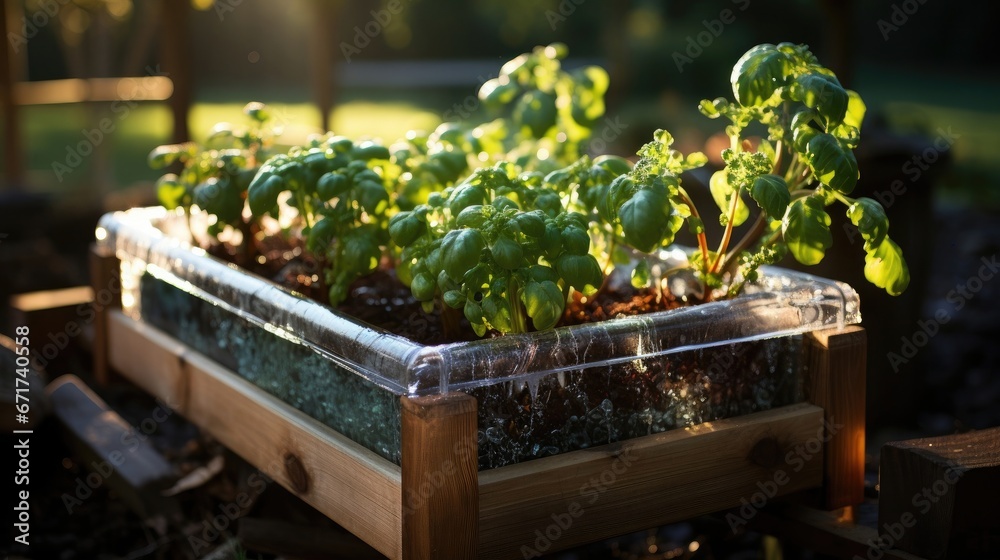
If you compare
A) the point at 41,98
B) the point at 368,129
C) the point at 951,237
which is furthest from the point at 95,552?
the point at 368,129

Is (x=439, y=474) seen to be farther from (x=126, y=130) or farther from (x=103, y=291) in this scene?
(x=126, y=130)

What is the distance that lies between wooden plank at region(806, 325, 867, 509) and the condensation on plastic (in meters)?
0.04

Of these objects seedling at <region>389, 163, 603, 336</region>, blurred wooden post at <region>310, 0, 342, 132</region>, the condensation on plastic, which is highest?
blurred wooden post at <region>310, 0, 342, 132</region>

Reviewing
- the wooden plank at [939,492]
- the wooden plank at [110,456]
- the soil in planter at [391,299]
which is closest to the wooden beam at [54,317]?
the wooden plank at [110,456]

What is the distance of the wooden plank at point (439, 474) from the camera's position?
1332mm

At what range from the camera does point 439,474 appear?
52.9 inches

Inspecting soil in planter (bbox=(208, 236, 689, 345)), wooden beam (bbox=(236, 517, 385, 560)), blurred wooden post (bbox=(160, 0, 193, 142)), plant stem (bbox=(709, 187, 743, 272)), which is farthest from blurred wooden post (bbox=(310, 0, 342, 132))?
plant stem (bbox=(709, 187, 743, 272))

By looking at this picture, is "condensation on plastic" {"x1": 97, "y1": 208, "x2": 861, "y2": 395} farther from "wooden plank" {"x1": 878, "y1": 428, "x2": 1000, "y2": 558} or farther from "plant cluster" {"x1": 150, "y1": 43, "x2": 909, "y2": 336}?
"wooden plank" {"x1": 878, "y1": 428, "x2": 1000, "y2": 558}

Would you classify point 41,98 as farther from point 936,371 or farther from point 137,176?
point 936,371

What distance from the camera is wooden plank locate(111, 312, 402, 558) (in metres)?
1.45

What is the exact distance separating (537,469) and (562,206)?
1.71 feet

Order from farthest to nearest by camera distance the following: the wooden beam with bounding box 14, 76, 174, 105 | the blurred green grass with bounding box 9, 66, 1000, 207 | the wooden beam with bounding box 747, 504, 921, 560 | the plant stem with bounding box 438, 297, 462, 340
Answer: the blurred green grass with bounding box 9, 66, 1000, 207 < the wooden beam with bounding box 14, 76, 174, 105 < the plant stem with bounding box 438, 297, 462, 340 < the wooden beam with bounding box 747, 504, 921, 560

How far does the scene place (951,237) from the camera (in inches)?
220

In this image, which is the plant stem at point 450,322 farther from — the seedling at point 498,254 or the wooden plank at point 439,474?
the wooden plank at point 439,474
